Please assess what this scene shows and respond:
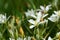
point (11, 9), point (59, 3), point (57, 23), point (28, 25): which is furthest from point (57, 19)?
point (11, 9)

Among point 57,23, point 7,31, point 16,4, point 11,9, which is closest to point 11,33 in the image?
point 7,31

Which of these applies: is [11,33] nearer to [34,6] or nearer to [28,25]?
[28,25]

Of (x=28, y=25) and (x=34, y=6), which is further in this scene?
(x=34, y=6)

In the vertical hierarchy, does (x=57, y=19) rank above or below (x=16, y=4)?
below

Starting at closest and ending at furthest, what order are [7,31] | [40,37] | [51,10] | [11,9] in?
[40,37]
[7,31]
[51,10]
[11,9]

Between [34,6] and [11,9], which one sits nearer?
[34,6]

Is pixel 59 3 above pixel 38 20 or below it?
above

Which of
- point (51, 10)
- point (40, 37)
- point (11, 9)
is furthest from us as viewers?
point (11, 9)

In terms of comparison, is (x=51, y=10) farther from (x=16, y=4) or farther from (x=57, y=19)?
(x=16, y=4)

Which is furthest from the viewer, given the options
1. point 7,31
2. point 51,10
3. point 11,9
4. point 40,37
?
point 11,9
